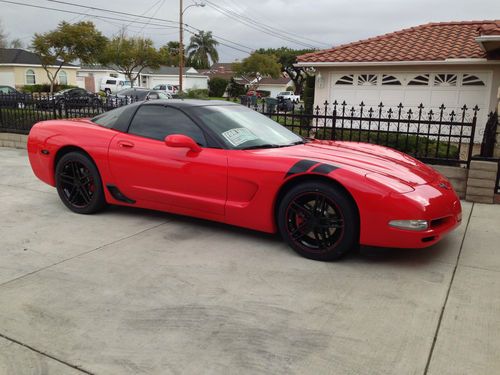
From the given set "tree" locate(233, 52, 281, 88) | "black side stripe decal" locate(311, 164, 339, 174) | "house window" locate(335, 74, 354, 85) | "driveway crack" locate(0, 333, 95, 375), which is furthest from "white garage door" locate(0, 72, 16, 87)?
"driveway crack" locate(0, 333, 95, 375)

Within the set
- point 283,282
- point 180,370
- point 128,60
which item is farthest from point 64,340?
point 128,60

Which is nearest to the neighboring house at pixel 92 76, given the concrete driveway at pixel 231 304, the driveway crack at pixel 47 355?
the concrete driveway at pixel 231 304

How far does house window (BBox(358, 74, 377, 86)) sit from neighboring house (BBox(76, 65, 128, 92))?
49.9 meters

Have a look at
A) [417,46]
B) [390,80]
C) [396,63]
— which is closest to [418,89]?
[390,80]

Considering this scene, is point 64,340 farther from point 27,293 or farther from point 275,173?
point 275,173

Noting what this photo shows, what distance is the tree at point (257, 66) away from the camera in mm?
63375

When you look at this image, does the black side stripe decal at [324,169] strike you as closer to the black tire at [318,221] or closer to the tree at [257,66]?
the black tire at [318,221]

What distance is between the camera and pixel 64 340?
2631 mm

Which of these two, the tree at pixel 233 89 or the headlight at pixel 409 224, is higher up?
the tree at pixel 233 89

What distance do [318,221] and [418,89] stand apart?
533 inches

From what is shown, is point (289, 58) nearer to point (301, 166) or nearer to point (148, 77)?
point (148, 77)

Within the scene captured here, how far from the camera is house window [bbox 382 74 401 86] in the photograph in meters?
15.9

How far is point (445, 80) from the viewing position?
599 inches

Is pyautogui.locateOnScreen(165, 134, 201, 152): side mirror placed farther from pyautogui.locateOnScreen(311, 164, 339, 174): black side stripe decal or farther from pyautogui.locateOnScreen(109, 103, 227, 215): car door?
pyautogui.locateOnScreen(311, 164, 339, 174): black side stripe decal
